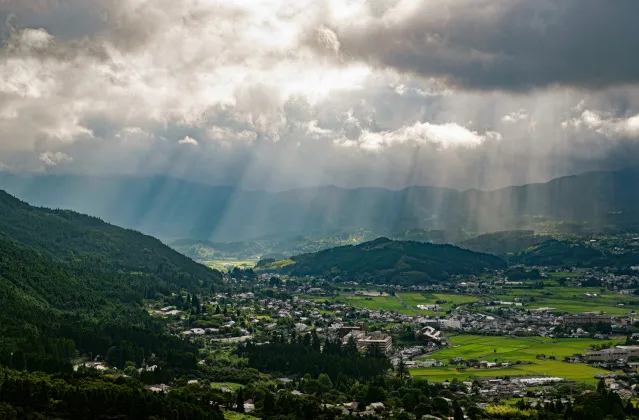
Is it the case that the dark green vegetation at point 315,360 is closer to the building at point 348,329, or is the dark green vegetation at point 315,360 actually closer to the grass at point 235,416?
the building at point 348,329

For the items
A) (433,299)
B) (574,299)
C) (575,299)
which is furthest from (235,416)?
(574,299)

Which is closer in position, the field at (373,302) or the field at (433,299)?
the field at (373,302)

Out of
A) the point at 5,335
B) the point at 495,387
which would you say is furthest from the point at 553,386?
the point at 5,335

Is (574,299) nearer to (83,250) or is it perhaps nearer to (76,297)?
(76,297)

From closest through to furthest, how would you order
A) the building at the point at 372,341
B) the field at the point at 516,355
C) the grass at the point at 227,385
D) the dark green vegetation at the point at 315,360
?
the grass at the point at 227,385 → the field at the point at 516,355 → the dark green vegetation at the point at 315,360 → the building at the point at 372,341

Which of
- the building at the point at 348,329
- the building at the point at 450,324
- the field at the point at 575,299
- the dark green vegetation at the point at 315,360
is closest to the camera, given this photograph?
the dark green vegetation at the point at 315,360

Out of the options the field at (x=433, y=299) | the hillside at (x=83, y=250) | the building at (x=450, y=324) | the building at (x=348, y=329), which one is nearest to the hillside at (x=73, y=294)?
the hillside at (x=83, y=250)

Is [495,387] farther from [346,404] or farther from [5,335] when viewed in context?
[5,335]
